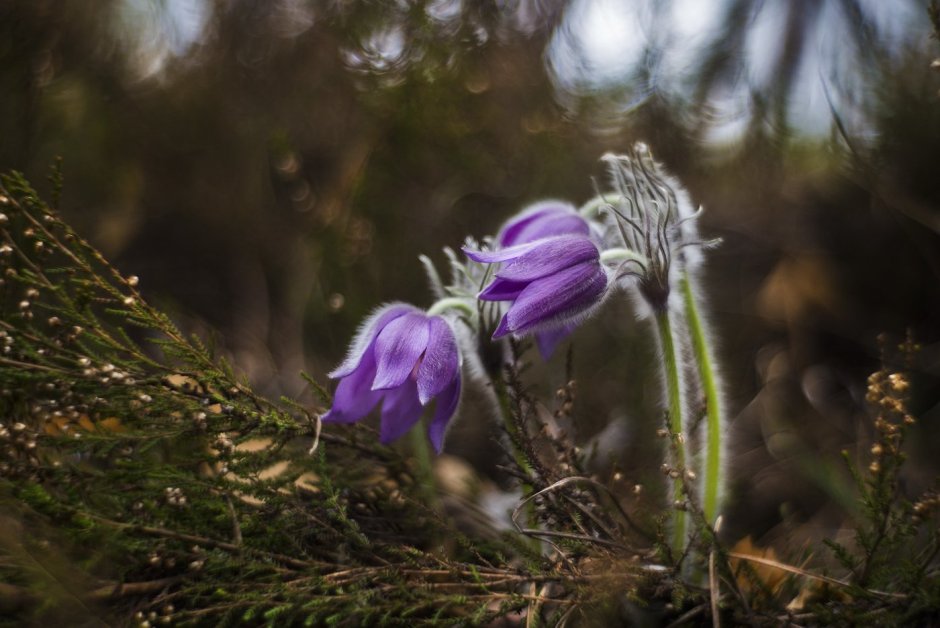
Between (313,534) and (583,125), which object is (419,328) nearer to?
(313,534)

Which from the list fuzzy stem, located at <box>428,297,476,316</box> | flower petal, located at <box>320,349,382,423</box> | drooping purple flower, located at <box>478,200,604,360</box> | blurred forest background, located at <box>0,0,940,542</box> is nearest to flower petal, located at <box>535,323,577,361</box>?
drooping purple flower, located at <box>478,200,604,360</box>

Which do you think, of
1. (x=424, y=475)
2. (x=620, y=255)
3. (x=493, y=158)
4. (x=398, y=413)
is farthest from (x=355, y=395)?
(x=493, y=158)

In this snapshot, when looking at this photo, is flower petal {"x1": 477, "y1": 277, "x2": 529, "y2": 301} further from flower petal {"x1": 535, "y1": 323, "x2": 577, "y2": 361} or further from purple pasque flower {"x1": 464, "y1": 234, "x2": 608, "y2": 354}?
flower petal {"x1": 535, "y1": 323, "x2": 577, "y2": 361}

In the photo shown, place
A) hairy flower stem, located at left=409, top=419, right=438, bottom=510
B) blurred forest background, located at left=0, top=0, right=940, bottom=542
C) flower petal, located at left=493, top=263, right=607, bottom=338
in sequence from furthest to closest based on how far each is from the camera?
blurred forest background, located at left=0, top=0, right=940, bottom=542
hairy flower stem, located at left=409, top=419, right=438, bottom=510
flower petal, located at left=493, top=263, right=607, bottom=338


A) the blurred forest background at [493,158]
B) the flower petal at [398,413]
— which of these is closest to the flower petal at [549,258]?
the flower petal at [398,413]

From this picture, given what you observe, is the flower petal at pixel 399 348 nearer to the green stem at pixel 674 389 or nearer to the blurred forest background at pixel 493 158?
the green stem at pixel 674 389

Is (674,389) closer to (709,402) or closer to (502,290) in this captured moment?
(709,402)

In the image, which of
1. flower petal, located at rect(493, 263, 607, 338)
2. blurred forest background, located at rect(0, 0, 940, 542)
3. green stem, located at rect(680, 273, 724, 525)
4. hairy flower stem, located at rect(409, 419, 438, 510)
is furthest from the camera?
blurred forest background, located at rect(0, 0, 940, 542)
